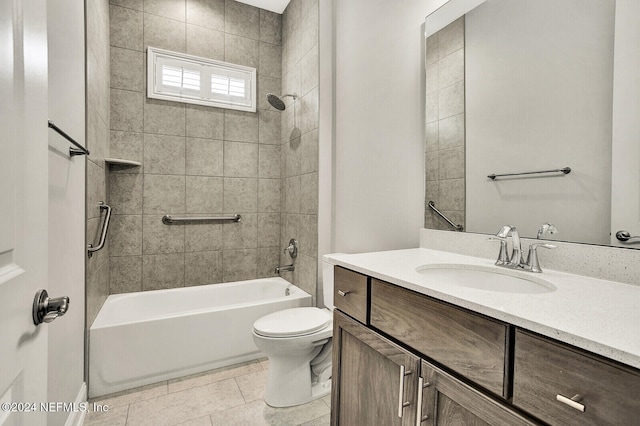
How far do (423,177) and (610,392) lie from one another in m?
1.38

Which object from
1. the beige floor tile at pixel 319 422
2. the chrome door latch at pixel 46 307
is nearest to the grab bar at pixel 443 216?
the beige floor tile at pixel 319 422

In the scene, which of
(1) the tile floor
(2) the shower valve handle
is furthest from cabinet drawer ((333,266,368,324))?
(2) the shower valve handle

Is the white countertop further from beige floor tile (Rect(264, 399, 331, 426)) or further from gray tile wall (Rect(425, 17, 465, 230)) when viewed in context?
beige floor tile (Rect(264, 399, 331, 426))

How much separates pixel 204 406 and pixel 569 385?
1.74 meters

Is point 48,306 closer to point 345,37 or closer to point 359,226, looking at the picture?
point 359,226

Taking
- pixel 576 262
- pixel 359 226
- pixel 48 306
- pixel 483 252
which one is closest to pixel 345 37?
pixel 359 226

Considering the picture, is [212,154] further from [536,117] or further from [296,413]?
[536,117]

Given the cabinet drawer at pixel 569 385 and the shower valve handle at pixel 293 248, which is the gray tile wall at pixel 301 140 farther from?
the cabinet drawer at pixel 569 385

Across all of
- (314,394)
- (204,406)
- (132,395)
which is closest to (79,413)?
(132,395)

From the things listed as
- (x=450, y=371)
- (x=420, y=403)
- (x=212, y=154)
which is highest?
(x=212, y=154)

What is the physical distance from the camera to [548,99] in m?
1.16

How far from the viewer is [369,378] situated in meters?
1.08

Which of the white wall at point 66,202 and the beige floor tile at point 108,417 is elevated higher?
the white wall at point 66,202

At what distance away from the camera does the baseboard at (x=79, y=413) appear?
1.44 meters
